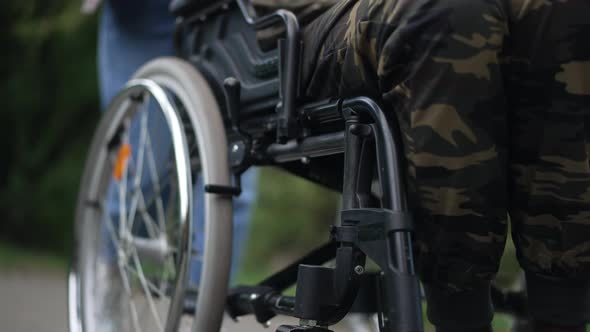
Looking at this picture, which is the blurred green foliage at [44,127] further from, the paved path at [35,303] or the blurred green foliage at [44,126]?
the paved path at [35,303]

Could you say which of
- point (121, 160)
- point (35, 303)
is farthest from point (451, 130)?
point (35, 303)

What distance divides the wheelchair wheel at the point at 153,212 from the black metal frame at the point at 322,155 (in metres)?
0.06

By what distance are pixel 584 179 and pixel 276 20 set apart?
0.55 meters

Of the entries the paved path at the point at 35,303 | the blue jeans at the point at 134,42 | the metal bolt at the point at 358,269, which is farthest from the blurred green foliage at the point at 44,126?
the metal bolt at the point at 358,269

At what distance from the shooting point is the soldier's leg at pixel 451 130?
88 centimetres

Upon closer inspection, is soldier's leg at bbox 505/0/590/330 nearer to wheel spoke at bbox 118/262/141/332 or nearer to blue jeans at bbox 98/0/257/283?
wheel spoke at bbox 118/262/141/332

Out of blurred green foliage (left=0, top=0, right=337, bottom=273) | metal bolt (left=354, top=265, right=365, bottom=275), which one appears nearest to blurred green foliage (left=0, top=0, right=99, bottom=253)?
blurred green foliage (left=0, top=0, right=337, bottom=273)

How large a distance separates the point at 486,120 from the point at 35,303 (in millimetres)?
2934

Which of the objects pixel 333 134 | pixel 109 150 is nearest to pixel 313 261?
pixel 333 134

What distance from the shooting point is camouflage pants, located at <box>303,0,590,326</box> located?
89 centimetres

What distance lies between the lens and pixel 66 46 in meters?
5.74

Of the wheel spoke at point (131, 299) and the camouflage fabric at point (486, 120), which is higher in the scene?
the camouflage fabric at point (486, 120)

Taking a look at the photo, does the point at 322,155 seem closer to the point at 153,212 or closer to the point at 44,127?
the point at 153,212

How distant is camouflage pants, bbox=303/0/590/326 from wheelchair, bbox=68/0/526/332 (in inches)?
2.1
